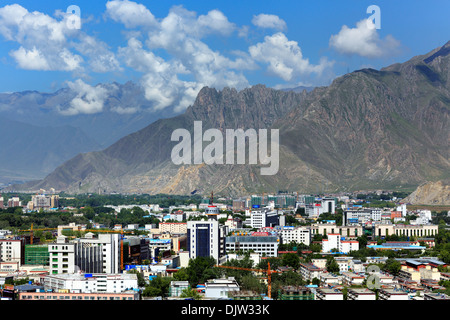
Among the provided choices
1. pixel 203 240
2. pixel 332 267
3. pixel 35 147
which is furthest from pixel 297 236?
pixel 35 147

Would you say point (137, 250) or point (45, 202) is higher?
point (45, 202)

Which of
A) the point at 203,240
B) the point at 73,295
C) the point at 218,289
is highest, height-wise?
the point at 203,240

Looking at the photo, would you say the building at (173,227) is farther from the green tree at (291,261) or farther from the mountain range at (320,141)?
the mountain range at (320,141)

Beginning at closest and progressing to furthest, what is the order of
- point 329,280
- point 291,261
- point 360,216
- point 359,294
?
point 359,294 < point 329,280 < point 291,261 < point 360,216

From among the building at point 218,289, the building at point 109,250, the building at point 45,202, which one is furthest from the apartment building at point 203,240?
the building at point 45,202

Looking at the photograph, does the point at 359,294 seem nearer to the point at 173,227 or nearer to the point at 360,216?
the point at 173,227

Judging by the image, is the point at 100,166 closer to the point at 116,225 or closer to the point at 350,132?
the point at 350,132

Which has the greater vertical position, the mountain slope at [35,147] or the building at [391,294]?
the mountain slope at [35,147]
